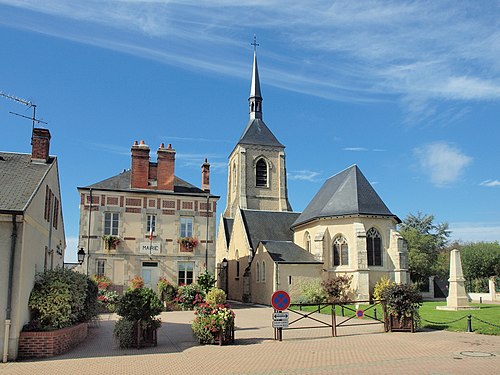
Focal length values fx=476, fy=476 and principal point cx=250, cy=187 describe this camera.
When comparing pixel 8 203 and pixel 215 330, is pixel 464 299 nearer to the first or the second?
pixel 215 330

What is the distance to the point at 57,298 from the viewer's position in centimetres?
1238

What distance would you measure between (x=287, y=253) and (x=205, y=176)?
8799 millimetres

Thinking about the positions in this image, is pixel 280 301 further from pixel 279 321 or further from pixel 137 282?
pixel 137 282

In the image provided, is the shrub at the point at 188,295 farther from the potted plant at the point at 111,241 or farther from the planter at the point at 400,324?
the planter at the point at 400,324

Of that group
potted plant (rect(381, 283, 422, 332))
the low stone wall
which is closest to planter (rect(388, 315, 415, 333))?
potted plant (rect(381, 283, 422, 332))

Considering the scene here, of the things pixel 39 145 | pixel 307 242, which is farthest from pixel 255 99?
pixel 39 145

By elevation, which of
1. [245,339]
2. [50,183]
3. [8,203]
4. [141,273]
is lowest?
[245,339]

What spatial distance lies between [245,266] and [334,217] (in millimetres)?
8422

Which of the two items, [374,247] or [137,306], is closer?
[137,306]

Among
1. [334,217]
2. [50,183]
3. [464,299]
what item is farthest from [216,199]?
[464,299]

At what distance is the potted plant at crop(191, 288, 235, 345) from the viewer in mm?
13094

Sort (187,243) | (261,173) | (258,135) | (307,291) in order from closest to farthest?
(187,243) < (307,291) < (261,173) < (258,135)

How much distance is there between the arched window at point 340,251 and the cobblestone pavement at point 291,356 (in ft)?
55.5

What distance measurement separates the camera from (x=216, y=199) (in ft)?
87.9
